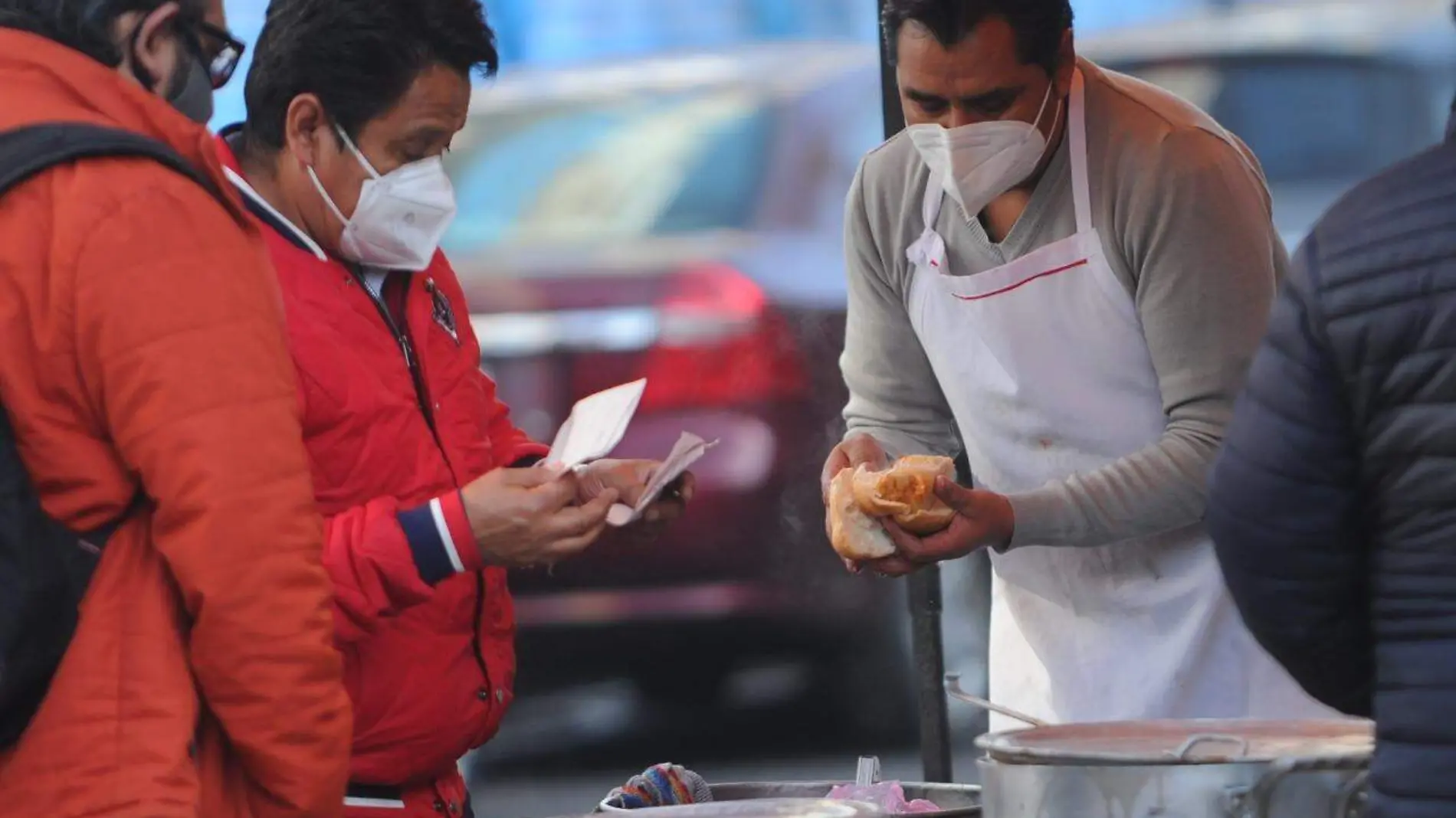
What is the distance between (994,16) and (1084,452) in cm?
64

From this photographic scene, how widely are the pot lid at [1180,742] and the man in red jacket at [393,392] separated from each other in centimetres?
67

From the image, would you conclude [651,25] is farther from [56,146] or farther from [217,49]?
[56,146]

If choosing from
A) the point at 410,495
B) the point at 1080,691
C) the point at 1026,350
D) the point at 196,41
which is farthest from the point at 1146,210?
the point at 196,41

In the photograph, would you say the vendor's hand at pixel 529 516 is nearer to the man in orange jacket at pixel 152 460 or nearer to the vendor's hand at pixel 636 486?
the vendor's hand at pixel 636 486

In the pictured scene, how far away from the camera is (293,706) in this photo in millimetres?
2074

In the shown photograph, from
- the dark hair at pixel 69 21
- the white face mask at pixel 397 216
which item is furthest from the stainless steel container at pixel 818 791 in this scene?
the dark hair at pixel 69 21

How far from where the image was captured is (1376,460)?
185 cm

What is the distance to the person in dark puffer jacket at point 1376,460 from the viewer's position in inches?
71.2

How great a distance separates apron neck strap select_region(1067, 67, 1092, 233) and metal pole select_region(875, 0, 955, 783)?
685 millimetres

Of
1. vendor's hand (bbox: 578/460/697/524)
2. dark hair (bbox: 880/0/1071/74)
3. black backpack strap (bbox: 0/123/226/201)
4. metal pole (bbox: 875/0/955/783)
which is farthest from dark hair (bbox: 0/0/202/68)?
metal pole (bbox: 875/0/955/783)

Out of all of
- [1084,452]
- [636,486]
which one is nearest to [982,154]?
[1084,452]

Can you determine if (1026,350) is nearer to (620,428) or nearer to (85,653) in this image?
(620,428)

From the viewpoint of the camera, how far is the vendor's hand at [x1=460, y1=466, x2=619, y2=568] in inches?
99.4

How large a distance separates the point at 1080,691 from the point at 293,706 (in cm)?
138
